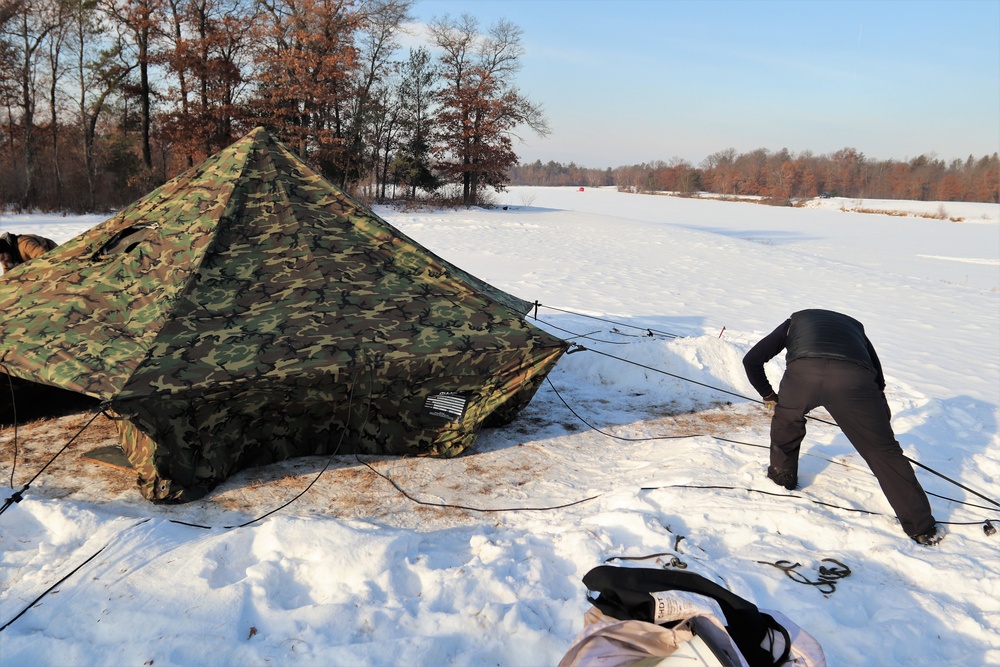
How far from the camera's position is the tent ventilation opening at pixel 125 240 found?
4.79 metres

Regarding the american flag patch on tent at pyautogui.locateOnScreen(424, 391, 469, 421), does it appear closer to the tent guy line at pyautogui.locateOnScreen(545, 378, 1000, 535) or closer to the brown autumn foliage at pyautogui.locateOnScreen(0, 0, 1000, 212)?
the tent guy line at pyautogui.locateOnScreen(545, 378, 1000, 535)

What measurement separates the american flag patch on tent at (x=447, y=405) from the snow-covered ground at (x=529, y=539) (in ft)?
1.20

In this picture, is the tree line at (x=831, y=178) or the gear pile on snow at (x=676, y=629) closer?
the gear pile on snow at (x=676, y=629)

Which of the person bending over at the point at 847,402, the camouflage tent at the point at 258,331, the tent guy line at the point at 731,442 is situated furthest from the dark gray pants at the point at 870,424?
the camouflage tent at the point at 258,331

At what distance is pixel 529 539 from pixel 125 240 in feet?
12.7

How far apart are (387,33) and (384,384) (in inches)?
1185

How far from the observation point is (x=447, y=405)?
466 centimetres

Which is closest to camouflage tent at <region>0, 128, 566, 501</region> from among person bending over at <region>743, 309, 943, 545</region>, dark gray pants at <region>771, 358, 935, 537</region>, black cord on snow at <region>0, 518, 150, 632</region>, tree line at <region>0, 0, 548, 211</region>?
black cord on snow at <region>0, 518, 150, 632</region>

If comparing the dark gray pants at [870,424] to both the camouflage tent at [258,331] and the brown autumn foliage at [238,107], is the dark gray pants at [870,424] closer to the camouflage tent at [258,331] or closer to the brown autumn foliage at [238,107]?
the camouflage tent at [258,331]

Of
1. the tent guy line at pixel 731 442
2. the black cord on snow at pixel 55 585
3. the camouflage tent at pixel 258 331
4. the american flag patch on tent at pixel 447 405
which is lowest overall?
the black cord on snow at pixel 55 585

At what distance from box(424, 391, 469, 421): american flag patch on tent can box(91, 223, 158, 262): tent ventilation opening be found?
8.36 feet

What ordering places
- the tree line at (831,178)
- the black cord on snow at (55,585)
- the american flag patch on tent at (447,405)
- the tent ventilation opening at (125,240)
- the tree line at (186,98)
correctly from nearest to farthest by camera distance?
1. the black cord on snow at (55,585)
2. the american flag patch on tent at (447,405)
3. the tent ventilation opening at (125,240)
4. the tree line at (186,98)
5. the tree line at (831,178)

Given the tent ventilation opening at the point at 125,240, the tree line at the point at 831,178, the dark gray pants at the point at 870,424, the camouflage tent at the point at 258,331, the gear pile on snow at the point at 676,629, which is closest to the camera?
the gear pile on snow at the point at 676,629

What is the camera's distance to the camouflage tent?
153 inches
